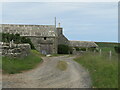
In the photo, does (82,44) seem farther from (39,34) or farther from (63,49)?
(39,34)

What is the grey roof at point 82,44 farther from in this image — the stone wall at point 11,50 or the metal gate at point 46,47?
the stone wall at point 11,50

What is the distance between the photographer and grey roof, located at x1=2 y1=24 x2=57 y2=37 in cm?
5397

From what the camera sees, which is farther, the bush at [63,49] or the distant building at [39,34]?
the bush at [63,49]

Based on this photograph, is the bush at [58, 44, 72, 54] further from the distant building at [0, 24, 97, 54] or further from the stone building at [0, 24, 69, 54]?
the stone building at [0, 24, 69, 54]

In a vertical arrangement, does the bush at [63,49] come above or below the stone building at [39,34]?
below

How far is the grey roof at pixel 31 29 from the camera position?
54.0 m

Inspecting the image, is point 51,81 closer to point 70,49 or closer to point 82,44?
point 70,49

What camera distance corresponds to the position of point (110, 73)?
13.8 m

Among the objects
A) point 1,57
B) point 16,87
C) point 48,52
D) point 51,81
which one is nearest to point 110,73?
point 51,81

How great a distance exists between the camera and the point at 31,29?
181ft

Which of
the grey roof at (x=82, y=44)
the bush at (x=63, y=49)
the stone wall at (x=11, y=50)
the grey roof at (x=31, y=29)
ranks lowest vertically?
the bush at (x=63, y=49)

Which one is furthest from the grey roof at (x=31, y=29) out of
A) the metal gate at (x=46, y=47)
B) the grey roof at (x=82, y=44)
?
the grey roof at (x=82, y=44)

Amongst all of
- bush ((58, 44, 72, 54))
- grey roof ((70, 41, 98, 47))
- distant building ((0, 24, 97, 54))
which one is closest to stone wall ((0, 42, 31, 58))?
distant building ((0, 24, 97, 54))

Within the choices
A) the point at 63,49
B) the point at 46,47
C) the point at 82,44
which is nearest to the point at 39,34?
the point at 46,47
